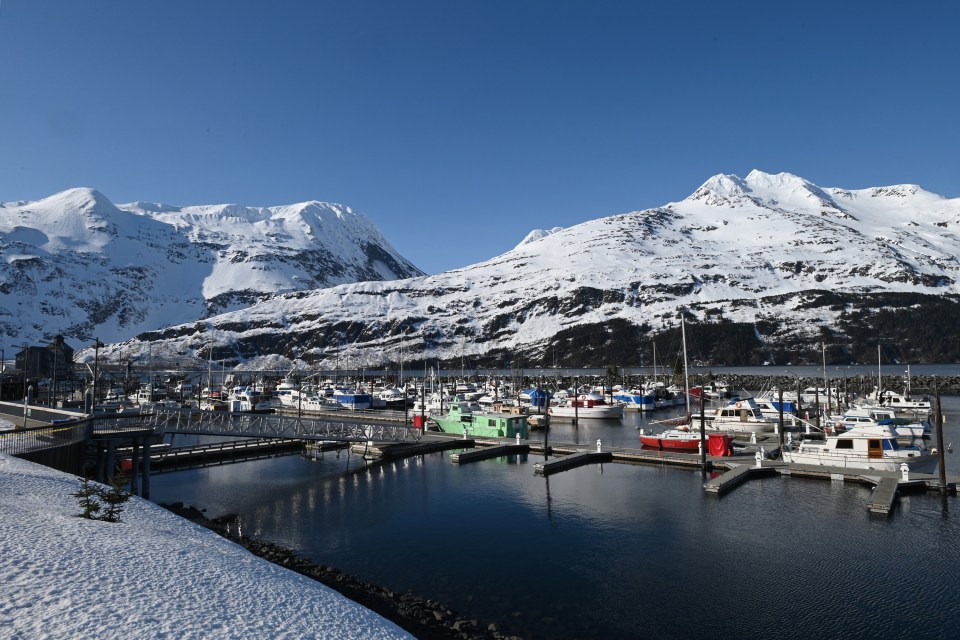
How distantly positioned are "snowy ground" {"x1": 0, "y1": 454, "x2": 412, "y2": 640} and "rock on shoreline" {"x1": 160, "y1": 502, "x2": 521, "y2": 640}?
3791 mm

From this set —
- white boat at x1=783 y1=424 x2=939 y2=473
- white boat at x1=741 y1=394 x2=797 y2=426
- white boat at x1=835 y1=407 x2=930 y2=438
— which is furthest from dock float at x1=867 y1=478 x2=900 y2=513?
white boat at x1=741 y1=394 x2=797 y2=426

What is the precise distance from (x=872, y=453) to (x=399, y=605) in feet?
114

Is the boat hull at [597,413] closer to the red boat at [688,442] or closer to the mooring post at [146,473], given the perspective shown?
the red boat at [688,442]

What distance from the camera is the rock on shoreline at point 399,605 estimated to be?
19.4 meters

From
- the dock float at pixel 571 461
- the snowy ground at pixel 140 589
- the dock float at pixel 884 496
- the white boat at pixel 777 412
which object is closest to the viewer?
the snowy ground at pixel 140 589

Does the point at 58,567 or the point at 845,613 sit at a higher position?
the point at 58,567

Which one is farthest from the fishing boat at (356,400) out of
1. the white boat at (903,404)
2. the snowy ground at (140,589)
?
the snowy ground at (140,589)

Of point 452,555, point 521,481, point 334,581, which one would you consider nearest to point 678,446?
point 521,481

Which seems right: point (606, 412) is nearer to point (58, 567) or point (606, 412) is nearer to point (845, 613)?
point (845, 613)

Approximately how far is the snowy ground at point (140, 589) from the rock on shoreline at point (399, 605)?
3.79 meters

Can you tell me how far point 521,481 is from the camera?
43.5m

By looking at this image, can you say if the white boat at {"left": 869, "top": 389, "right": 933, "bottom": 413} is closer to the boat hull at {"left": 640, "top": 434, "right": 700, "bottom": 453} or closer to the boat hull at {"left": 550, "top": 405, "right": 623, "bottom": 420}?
the boat hull at {"left": 550, "top": 405, "right": 623, "bottom": 420}

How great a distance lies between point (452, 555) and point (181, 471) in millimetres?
30476

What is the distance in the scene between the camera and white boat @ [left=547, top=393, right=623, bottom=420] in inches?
3418
